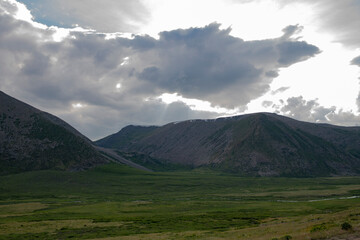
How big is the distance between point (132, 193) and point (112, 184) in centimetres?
3757

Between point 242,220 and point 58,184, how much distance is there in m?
134

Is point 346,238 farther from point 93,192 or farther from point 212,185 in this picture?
point 212,185

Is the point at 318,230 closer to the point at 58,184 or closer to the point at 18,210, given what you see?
the point at 18,210

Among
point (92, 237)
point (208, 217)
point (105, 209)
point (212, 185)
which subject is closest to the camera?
point (92, 237)

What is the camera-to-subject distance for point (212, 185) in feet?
604

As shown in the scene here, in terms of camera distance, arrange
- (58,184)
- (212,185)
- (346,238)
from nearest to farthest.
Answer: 1. (346,238)
2. (58,184)
3. (212,185)

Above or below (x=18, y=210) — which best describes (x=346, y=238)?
above

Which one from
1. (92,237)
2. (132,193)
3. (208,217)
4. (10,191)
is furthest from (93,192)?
(92,237)

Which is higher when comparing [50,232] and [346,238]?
[346,238]

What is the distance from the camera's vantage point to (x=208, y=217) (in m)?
71.2

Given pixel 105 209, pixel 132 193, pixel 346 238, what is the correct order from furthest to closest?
pixel 132 193
pixel 105 209
pixel 346 238

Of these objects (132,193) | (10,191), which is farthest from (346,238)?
(10,191)

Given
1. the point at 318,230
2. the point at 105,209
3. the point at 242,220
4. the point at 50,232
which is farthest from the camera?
the point at 105,209

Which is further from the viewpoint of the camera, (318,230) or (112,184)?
(112,184)
